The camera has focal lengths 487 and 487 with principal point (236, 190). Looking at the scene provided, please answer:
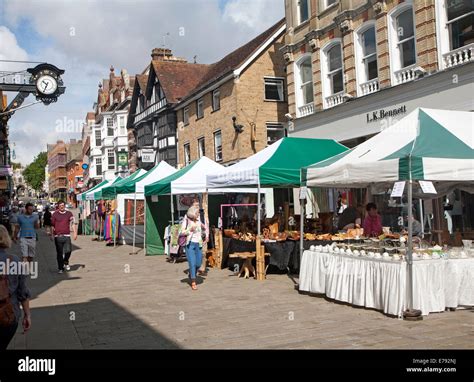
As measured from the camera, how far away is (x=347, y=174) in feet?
27.8

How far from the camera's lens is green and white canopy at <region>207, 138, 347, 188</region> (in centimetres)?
1098

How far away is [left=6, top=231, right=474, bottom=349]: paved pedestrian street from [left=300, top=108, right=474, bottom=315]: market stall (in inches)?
12.3

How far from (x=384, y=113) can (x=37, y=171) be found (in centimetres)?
12898

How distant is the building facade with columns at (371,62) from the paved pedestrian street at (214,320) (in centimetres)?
747

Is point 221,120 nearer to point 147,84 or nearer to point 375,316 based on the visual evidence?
point 147,84

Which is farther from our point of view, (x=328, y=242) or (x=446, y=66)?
(x=446, y=66)

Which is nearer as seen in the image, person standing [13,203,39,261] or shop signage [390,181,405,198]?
shop signage [390,181,405,198]

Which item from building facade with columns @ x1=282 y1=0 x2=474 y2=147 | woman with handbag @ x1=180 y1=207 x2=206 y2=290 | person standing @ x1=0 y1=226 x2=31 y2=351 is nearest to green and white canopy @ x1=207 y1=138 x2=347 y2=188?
woman with handbag @ x1=180 y1=207 x2=206 y2=290

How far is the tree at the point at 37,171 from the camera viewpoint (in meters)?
130

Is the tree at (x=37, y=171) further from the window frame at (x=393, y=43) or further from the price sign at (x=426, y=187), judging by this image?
the price sign at (x=426, y=187)

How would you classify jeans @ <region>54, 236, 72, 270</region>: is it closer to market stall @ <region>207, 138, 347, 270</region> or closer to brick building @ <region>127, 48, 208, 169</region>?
market stall @ <region>207, 138, 347, 270</region>

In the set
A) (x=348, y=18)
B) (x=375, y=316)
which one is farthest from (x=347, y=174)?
(x=348, y=18)

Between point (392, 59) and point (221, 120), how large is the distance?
1281cm

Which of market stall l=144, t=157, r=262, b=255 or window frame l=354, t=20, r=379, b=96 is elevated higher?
window frame l=354, t=20, r=379, b=96
